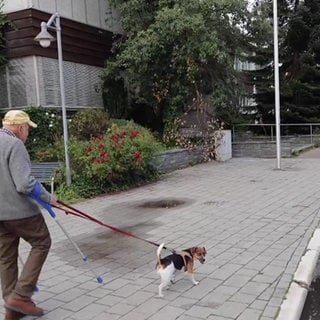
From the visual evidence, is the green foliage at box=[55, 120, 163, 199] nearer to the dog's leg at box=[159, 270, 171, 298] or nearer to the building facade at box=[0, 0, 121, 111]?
the building facade at box=[0, 0, 121, 111]

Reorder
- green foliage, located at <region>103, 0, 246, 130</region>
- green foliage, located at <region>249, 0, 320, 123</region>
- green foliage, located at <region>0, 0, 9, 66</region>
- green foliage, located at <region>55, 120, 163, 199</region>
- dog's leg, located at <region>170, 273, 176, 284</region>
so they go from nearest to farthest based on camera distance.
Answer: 1. dog's leg, located at <region>170, 273, 176, 284</region>
2. green foliage, located at <region>55, 120, 163, 199</region>
3. green foliage, located at <region>0, 0, 9, 66</region>
4. green foliage, located at <region>103, 0, 246, 130</region>
5. green foliage, located at <region>249, 0, 320, 123</region>

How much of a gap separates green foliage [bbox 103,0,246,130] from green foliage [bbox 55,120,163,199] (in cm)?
418

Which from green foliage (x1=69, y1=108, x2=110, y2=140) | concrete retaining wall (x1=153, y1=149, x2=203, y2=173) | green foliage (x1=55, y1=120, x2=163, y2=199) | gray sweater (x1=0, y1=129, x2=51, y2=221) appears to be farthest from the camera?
concrete retaining wall (x1=153, y1=149, x2=203, y2=173)

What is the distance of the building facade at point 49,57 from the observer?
14883mm

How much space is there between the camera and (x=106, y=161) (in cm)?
1116

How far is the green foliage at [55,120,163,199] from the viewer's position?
11219mm

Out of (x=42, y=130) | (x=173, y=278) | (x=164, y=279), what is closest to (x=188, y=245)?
(x=173, y=278)

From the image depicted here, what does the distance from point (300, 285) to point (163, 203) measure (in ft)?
17.2

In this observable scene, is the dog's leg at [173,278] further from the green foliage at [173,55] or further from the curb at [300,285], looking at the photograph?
the green foliage at [173,55]

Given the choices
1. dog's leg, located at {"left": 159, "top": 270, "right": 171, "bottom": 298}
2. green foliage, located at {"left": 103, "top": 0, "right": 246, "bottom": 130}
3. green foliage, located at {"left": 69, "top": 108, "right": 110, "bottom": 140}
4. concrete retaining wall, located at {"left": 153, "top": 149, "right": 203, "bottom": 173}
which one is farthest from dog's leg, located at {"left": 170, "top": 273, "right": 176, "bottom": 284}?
green foliage, located at {"left": 103, "top": 0, "right": 246, "bottom": 130}

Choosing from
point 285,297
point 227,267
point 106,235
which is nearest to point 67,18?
point 106,235

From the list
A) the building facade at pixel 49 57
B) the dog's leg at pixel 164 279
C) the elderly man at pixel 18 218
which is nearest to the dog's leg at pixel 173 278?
the dog's leg at pixel 164 279

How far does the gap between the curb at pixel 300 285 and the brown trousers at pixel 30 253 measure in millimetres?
2151

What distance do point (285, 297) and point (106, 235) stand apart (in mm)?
3547
